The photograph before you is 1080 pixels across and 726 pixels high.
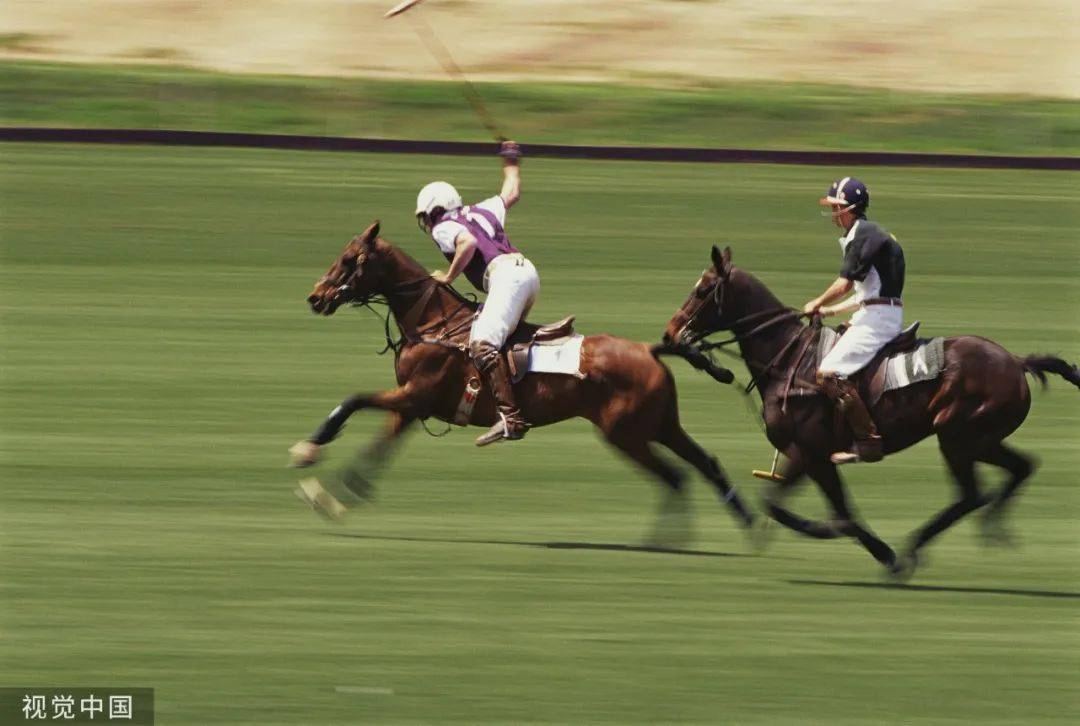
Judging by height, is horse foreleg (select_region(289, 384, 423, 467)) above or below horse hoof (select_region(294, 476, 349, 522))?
above

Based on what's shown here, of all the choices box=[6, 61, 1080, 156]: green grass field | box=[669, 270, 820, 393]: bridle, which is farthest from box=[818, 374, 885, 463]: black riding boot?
box=[6, 61, 1080, 156]: green grass field

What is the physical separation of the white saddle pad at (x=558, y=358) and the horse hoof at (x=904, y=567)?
205 centimetres

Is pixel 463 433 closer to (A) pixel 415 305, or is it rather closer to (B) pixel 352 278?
(A) pixel 415 305

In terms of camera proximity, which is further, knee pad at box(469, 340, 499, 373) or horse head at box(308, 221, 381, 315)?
horse head at box(308, 221, 381, 315)

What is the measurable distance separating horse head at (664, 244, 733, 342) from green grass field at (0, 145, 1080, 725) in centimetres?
124

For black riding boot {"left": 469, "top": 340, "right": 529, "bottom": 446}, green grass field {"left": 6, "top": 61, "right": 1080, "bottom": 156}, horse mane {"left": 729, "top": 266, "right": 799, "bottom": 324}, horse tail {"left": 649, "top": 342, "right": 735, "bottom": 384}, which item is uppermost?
horse mane {"left": 729, "top": 266, "right": 799, "bottom": 324}

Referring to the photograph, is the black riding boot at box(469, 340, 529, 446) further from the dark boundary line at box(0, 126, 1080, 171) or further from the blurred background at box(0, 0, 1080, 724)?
the dark boundary line at box(0, 126, 1080, 171)

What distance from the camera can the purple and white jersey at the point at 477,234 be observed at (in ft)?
37.1

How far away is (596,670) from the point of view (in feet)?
27.2

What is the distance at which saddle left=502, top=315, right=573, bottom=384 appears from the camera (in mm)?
10883

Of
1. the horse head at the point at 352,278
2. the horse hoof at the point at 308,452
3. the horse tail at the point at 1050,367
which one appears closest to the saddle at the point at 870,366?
the horse tail at the point at 1050,367

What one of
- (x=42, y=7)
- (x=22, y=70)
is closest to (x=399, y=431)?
(x=22, y=70)

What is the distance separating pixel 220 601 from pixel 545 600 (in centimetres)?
160

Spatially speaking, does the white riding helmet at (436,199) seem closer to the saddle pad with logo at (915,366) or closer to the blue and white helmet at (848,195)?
the blue and white helmet at (848,195)
